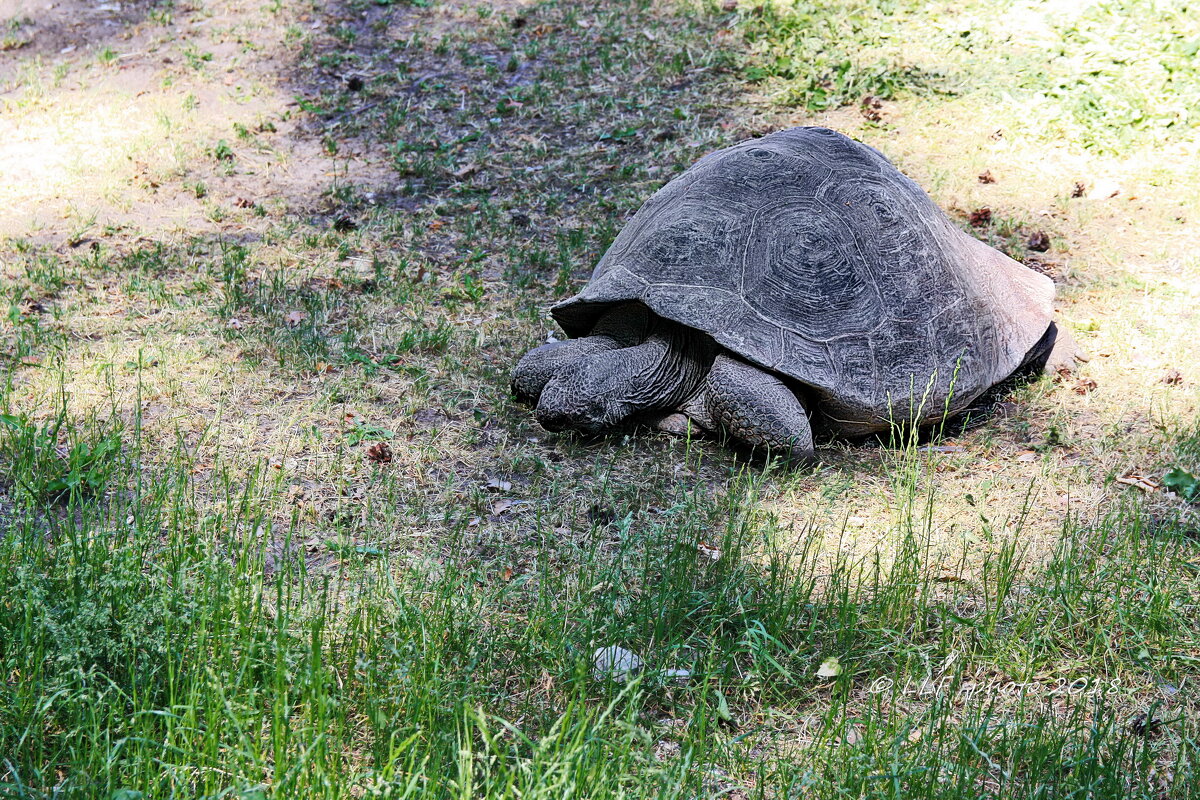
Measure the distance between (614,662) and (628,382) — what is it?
1866mm

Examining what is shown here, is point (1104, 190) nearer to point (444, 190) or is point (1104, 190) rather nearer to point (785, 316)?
point (785, 316)

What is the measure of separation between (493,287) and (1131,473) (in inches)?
151

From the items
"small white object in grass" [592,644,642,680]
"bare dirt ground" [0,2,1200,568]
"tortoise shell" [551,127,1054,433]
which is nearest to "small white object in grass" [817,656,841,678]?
"small white object in grass" [592,644,642,680]

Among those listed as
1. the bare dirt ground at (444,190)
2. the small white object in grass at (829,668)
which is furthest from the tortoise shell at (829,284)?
the small white object in grass at (829,668)

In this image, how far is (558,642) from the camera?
126 inches

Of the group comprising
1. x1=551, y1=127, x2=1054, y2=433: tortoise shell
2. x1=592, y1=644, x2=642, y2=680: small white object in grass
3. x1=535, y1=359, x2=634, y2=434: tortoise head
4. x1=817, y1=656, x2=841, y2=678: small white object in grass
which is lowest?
x1=817, y1=656, x2=841, y2=678: small white object in grass

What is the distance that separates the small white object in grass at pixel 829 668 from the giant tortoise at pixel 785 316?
1.45 metres

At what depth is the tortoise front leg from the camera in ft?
14.8

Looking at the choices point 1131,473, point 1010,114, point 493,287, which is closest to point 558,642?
point 1131,473

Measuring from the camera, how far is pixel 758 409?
4.52 metres

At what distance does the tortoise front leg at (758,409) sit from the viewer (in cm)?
452

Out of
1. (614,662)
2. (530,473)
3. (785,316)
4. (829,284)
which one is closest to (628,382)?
(530,473)

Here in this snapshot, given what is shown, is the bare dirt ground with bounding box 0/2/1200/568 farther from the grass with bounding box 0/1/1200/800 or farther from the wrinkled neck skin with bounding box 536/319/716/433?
the wrinkled neck skin with bounding box 536/319/716/433

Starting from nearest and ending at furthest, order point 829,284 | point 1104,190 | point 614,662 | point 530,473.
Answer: point 614,662
point 530,473
point 829,284
point 1104,190
